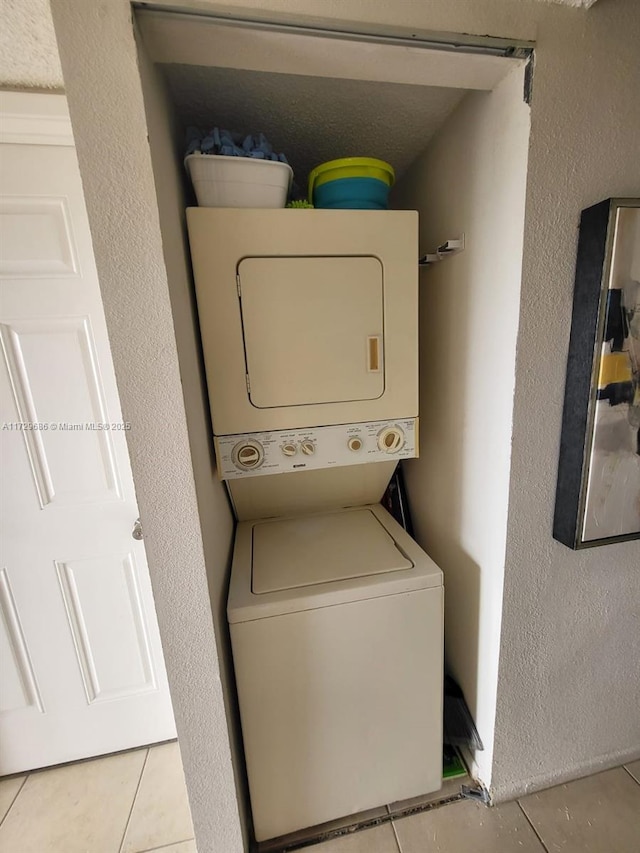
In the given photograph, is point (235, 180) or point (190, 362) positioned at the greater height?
point (235, 180)

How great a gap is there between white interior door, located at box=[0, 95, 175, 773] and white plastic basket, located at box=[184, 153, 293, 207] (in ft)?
1.65

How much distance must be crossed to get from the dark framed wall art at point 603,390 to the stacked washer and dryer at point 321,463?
433 mm

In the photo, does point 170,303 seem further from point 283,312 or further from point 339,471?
point 339,471

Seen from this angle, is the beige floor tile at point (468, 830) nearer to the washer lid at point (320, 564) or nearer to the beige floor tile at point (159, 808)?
the beige floor tile at point (159, 808)

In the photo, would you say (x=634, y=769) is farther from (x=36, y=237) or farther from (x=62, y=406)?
(x=36, y=237)

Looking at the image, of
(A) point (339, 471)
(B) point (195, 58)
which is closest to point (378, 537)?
(A) point (339, 471)

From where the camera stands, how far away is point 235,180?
102cm

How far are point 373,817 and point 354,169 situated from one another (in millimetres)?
2164

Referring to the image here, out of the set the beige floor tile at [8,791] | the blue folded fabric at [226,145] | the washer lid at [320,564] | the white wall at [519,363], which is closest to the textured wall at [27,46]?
the white wall at [519,363]

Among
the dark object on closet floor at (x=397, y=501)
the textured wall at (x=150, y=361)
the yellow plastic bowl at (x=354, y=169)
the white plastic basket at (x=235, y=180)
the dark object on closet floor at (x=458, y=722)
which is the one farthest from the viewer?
the dark object on closet floor at (x=397, y=501)

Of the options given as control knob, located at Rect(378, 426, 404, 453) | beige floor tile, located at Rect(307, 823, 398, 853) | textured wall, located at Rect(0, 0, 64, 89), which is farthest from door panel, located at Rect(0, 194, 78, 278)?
beige floor tile, located at Rect(307, 823, 398, 853)

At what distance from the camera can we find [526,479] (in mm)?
1087

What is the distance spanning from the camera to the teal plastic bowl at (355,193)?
113cm

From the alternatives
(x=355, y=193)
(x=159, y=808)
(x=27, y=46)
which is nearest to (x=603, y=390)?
(x=355, y=193)
